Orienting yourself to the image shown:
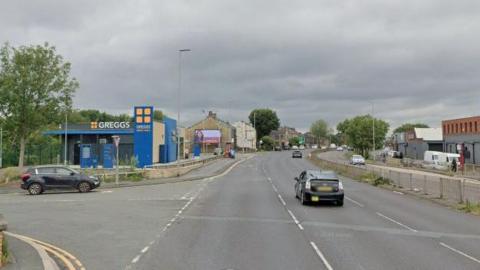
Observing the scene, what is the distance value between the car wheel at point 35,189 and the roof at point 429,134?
86.9m

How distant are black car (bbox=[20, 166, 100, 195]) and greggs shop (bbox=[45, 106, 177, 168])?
1727cm

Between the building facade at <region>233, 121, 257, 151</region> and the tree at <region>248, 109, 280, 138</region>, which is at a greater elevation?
the tree at <region>248, 109, 280, 138</region>

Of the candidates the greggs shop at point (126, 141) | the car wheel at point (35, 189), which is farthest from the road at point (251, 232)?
the greggs shop at point (126, 141)

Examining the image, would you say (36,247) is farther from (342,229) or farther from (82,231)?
(342,229)

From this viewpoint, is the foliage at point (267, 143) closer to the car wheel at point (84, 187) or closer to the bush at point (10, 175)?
the bush at point (10, 175)

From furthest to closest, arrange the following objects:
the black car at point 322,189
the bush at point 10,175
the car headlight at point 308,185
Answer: the bush at point 10,175 → the car headlight at point 308,185 → the black car at point 322,189

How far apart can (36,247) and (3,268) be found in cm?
232

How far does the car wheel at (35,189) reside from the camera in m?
29.4

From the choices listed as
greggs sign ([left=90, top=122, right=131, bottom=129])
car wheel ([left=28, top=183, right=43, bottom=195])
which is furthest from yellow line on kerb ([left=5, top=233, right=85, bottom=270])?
greggs sign ([left=90, top=122, right=131, bottom=129])

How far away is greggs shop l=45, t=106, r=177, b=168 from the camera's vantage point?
52781mm

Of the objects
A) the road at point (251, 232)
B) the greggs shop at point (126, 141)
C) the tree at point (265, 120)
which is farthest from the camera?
the tree at point (265, 120)

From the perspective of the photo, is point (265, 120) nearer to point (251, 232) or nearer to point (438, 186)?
point (438, 186)

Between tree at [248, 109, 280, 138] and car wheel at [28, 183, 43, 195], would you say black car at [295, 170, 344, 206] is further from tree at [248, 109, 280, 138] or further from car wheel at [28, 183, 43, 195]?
tree at [248, 109, 280, 138]

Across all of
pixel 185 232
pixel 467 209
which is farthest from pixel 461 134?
pixel 185 232
